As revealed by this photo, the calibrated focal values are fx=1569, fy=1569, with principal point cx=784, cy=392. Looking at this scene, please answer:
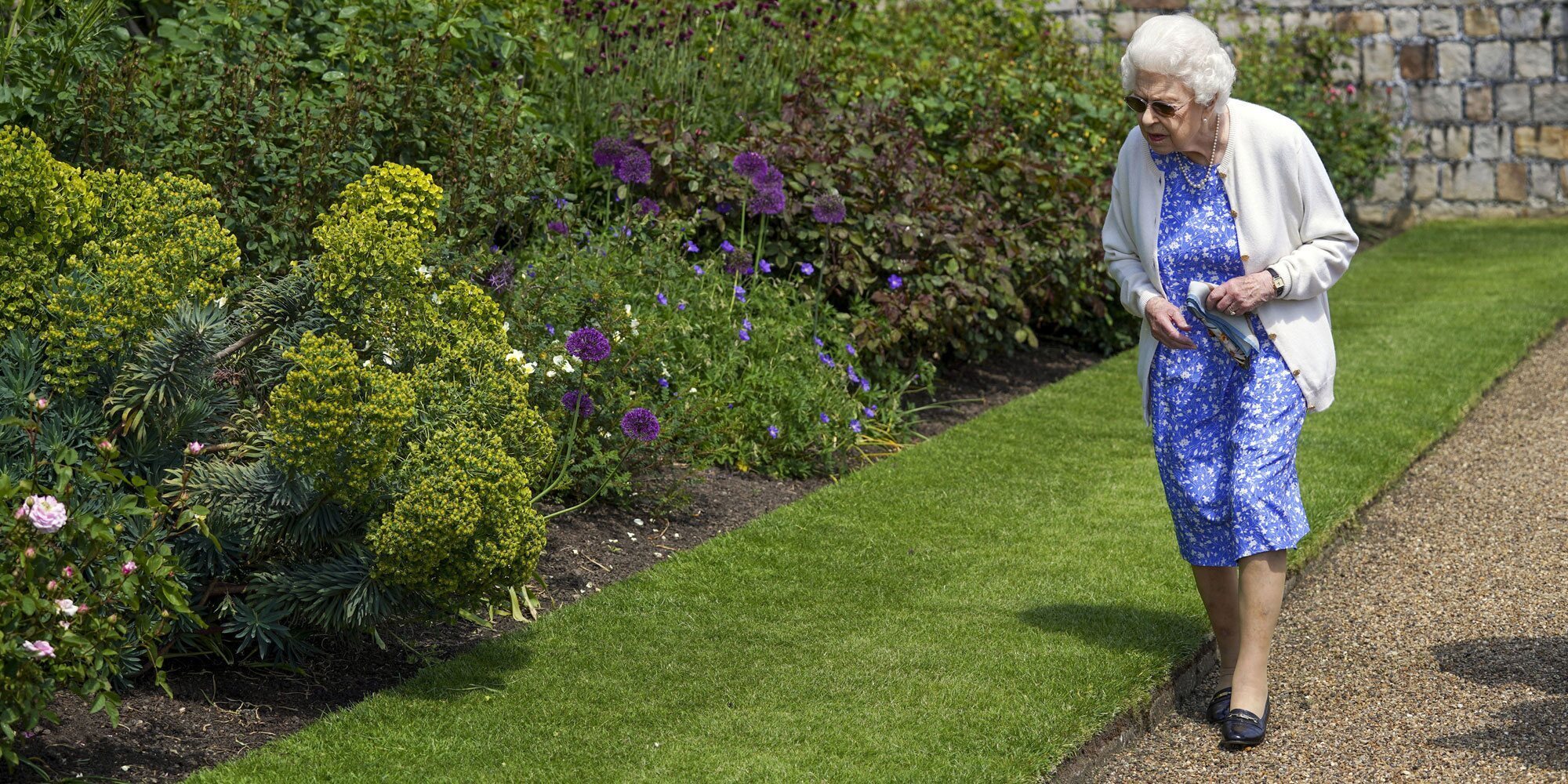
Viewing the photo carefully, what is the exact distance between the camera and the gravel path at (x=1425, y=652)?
350 cm

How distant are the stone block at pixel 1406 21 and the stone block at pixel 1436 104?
0.45m

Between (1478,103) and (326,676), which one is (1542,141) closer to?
(1478,103)

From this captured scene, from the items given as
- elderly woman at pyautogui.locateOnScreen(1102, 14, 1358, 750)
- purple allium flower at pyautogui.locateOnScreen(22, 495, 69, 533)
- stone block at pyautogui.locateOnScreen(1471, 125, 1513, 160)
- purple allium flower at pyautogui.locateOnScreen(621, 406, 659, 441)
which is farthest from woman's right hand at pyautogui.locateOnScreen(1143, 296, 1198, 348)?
stone block at pyautogui.locateOnScreen(1471, 125, 1513, 160)

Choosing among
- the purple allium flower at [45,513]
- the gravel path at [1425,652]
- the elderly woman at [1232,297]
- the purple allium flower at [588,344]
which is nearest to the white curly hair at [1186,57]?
the elderly woman at [1232,297]

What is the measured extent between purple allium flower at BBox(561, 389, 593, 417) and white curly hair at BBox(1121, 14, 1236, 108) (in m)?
1.96

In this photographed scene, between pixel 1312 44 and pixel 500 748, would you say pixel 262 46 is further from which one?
pixel 1312 44

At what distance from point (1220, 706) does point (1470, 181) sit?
35.0 feet

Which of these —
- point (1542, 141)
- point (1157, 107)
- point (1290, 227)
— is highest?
point (1157, 107)

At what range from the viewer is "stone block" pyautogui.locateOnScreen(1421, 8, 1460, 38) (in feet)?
41.6

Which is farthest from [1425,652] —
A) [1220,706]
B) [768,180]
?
[768,180]

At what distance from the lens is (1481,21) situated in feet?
41.4

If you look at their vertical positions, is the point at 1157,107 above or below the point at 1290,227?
above

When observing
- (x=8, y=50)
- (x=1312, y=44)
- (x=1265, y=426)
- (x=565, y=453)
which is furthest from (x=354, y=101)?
(x=1312, y=44)

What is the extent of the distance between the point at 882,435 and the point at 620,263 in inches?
49.8
